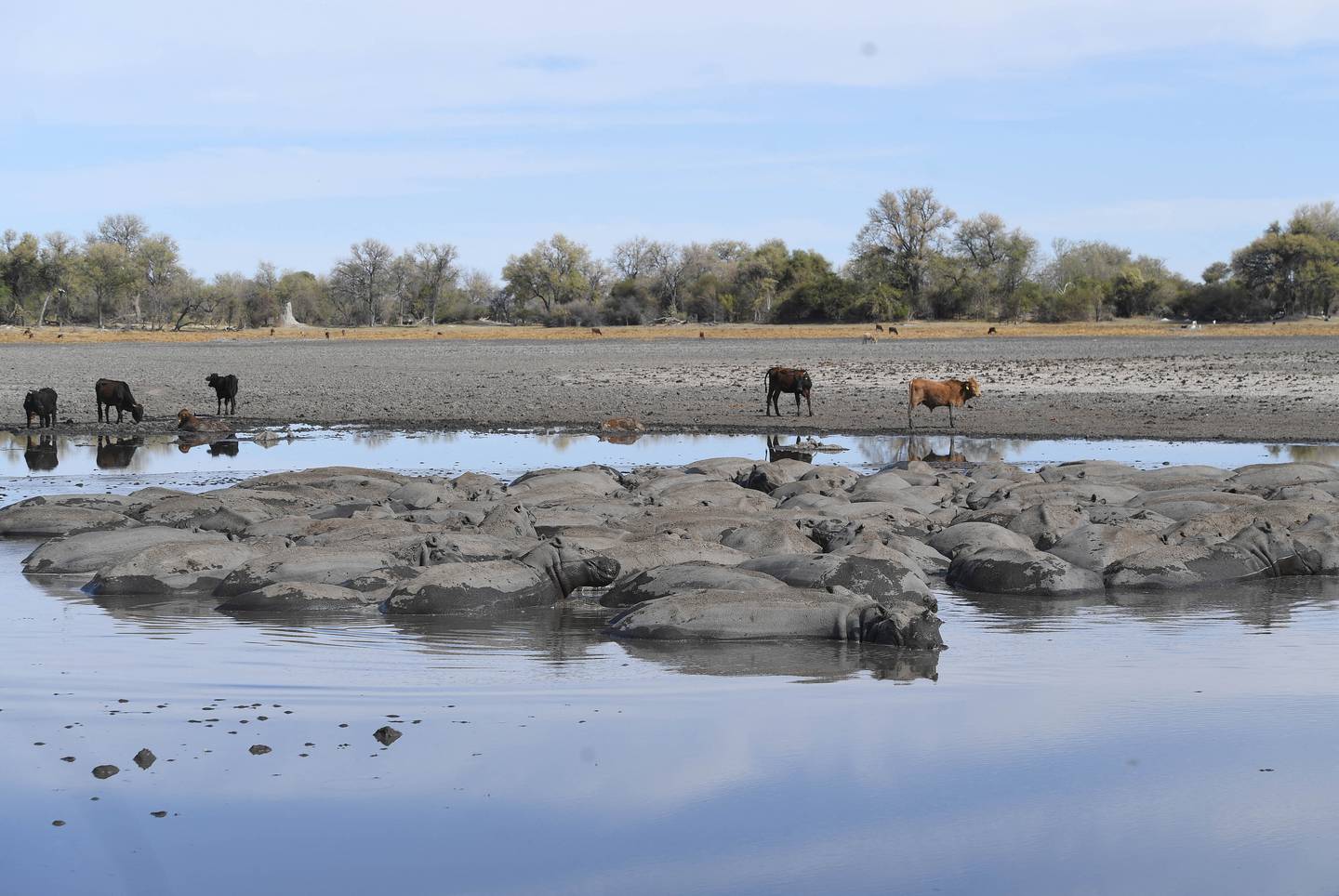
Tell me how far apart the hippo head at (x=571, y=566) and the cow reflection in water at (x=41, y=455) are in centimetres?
1313

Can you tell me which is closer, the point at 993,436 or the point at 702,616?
the point at 702,616

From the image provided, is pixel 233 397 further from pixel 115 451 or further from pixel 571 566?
pixel 571 566

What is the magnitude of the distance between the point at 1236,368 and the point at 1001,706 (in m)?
34.9

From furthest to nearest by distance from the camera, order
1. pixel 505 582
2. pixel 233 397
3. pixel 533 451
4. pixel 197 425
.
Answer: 1. pixel 233 397
2. pixel 197 425
3. pixel 533 451
4. pixel 505 582

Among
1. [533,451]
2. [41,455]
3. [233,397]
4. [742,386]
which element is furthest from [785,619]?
[742,386]

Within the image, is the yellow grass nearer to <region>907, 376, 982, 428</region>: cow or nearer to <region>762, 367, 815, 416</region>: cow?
<region>762, 367, 815, 416</region>: cow

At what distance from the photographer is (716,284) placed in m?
102

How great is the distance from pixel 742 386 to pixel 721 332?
148 feet

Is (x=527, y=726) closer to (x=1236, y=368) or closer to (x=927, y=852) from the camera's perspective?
(x=927, y=852)

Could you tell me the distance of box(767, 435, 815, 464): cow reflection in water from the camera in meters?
23.5

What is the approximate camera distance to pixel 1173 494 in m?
14.6

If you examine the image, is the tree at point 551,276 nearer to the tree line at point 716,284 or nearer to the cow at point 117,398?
the tree line at point 716,284

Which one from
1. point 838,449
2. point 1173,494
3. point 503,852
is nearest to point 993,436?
point 838,449

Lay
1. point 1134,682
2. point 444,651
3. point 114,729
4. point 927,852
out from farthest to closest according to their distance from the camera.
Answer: point 444,651 < point 1134,682 < point 114,729 < point 927,852
